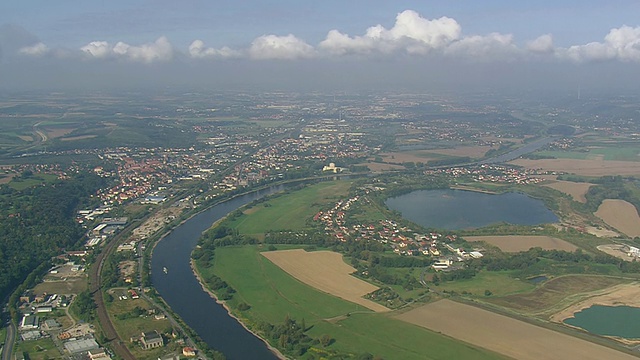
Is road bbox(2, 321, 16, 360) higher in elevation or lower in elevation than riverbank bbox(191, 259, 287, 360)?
higher

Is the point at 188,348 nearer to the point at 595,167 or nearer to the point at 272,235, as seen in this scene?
the point at 272,235

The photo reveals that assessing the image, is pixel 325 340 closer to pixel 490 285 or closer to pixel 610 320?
pixel 490 285

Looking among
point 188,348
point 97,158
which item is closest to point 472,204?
point 188,348

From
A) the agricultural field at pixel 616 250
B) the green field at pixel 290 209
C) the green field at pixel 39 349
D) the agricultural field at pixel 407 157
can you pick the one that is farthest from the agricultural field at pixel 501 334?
the agricultural field at pixel 407 157

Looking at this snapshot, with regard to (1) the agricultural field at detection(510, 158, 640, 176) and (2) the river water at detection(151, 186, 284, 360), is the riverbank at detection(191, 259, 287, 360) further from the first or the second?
(1) the agricultural field at detection(510, 158, 640, 176)

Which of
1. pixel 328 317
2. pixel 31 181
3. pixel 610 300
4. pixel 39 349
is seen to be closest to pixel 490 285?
pixel 610 300

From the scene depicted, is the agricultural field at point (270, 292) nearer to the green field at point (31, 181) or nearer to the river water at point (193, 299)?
the river water at point (193, 299)

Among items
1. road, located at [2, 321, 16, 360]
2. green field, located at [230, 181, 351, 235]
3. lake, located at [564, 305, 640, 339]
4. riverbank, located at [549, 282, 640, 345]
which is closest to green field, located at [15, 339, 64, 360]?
road, located at [2, 321, 16, 360]
